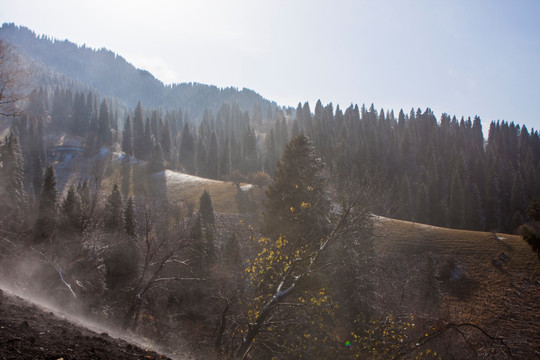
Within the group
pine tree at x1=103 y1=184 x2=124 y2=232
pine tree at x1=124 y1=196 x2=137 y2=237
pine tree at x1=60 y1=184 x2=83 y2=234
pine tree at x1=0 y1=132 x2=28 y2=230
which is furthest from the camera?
pine tree at x1=0 y1=132 x2=28 y2=230

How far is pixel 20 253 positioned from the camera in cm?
1759

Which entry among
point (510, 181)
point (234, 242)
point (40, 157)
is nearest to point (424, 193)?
point (510, 181)

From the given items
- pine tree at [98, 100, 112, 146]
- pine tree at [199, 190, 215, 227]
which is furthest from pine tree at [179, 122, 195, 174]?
pine tree at [199, 190, 215, 227]

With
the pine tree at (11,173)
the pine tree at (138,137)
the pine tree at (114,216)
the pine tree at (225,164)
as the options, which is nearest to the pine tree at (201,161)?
the pine tree at (225,164)

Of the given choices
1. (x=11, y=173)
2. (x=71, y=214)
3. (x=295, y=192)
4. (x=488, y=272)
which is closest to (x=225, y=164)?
(x=11, y=173)

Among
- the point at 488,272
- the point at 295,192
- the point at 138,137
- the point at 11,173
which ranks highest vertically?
the point at 138,137

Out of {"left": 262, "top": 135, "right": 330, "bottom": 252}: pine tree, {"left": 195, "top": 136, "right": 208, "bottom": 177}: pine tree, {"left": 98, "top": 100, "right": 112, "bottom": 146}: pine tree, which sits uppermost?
{"left": 98, "top": 100, "right": 112, "bottom": 146}: pine tree

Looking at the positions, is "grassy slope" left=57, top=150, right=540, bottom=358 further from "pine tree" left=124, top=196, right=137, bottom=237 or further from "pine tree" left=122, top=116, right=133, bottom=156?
"pine tree" left=122, top=116, right=133, bottom=156

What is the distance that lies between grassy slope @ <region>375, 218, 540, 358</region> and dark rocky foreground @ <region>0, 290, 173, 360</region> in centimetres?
2614

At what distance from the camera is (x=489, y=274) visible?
133 ft

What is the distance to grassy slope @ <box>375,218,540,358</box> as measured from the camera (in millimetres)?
31531

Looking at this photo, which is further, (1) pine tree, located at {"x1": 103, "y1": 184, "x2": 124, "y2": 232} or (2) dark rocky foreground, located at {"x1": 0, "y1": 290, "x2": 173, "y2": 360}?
(1) pine tree, located at {"x1": 103, "y1": 184, "x2": 124, "y2": 232}

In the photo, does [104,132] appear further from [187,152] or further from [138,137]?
[187,152]

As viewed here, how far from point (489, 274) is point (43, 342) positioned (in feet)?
159
